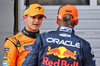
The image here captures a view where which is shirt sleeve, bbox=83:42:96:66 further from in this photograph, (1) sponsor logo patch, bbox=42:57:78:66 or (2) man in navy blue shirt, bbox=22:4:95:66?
(1) sponsor logo patch, bbox=42:57:78:66

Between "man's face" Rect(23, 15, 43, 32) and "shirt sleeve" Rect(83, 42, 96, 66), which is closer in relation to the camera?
"shirt sleeve" Rect(83, 42, 96, 66)

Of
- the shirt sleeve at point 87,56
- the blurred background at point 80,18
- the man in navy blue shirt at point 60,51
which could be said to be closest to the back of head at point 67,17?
the man in navy blue shirt at point 60,51

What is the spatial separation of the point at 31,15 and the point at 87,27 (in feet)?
9.43

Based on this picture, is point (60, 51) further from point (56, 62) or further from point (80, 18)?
point (80, 18)

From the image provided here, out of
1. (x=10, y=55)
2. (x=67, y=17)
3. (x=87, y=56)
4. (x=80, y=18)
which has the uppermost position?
(x=67, y=17)

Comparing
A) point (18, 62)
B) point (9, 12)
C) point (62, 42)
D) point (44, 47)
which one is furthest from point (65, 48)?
point (9, 12)

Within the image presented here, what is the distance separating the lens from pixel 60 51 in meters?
2.44

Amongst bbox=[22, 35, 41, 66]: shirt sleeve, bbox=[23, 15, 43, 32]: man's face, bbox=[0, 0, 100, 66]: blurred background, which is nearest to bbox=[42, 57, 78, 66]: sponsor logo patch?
bbox=[22, 35, 41, 66]: shirt sleeve

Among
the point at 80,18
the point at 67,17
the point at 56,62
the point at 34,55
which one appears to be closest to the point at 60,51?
the point at 56,62

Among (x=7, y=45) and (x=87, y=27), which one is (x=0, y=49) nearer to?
(x=7, y=45)

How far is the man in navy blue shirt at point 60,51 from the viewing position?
2.42 metres

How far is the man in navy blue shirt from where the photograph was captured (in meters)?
2.42

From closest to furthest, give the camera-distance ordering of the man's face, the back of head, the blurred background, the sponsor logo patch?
the sponsor logo patch, the back of head, the man's face, the blurred background

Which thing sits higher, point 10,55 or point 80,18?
point 80,18
